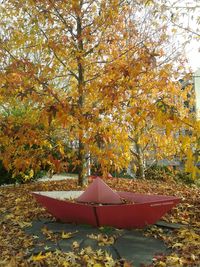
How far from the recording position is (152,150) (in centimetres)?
1268

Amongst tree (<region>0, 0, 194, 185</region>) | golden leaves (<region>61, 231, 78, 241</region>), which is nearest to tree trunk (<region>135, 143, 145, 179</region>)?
tree (<region>0, 0, 194, 185</region>)

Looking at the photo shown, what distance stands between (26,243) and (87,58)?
4.95m

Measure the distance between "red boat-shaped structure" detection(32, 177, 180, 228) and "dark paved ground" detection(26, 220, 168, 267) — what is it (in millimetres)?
121

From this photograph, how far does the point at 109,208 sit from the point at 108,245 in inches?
21.7

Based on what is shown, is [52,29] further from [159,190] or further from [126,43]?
[159,190]

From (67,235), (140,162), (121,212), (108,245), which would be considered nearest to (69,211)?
(67,235)

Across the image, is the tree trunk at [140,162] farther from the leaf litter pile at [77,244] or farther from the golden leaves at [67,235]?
the golden leaves at [67,235]

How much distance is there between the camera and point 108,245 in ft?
15.3

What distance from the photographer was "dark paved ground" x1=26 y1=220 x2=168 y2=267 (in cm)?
439

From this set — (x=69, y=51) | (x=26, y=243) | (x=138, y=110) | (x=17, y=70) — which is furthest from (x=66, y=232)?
(x=69, y=51)

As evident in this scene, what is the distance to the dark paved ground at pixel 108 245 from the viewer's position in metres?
4.39

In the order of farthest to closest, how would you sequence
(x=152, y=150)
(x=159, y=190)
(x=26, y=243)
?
(x=152, y=150), (x=159, y=190), (x=26, y=243)

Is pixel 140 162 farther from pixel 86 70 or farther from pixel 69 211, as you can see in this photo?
pixel 69 211

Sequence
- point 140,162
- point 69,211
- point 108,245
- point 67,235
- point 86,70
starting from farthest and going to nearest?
point 140,162, point 86,70, point 69,211, point 67,235, point 108,245
